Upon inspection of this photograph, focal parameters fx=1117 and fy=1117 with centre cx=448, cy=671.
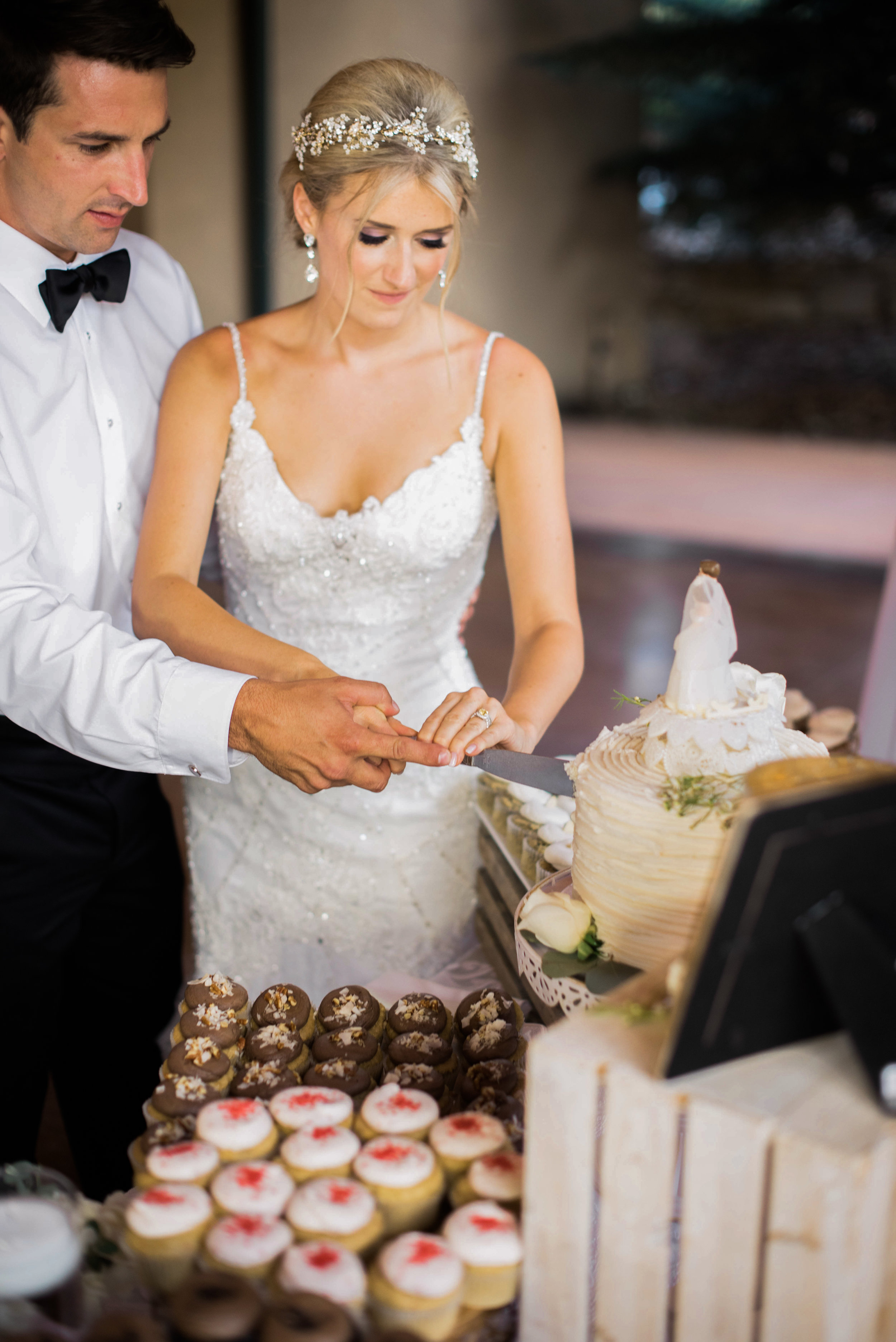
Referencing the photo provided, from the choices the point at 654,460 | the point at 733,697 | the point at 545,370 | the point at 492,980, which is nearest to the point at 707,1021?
the point at 733,697

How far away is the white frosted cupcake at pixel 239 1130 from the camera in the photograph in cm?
106

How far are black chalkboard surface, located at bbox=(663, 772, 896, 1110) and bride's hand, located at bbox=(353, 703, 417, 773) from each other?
0.77m

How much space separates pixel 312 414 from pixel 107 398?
1.22ft

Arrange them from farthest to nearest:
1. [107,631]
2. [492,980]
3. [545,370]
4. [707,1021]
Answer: [545,370], [492,980], [107,631], [707,1021]

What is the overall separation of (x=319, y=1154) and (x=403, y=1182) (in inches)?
3.3

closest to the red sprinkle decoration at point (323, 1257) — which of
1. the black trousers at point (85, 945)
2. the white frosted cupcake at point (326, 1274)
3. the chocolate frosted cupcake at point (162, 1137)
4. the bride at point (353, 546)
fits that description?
the white frosted cupcake at point (326, 1274)

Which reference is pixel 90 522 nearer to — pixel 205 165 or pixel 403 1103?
pixel 403 1103

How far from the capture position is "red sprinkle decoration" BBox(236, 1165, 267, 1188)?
1.00 m

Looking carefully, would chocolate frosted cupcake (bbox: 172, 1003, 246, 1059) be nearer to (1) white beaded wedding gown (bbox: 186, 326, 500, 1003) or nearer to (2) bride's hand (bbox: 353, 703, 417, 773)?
(2) bride's hand (bbox: 353, 703, 417, 773)

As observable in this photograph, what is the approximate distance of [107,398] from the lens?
1971 millimetres

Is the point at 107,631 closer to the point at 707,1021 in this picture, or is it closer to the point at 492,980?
the point at 492,980

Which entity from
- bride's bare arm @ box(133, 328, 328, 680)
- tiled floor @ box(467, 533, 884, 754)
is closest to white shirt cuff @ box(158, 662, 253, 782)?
bride's bare arm @ box(133, 328, 328, 680)

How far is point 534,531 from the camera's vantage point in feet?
6.72

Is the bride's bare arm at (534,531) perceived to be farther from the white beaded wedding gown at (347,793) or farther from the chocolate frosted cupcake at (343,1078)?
the chocolate frosted cupcake at (343,1078)
